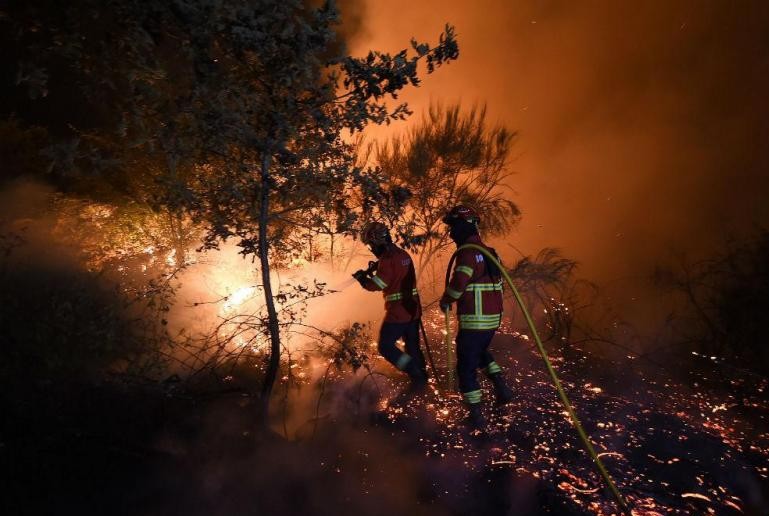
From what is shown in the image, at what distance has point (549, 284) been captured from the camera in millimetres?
7785

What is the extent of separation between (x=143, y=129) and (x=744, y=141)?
1199cm

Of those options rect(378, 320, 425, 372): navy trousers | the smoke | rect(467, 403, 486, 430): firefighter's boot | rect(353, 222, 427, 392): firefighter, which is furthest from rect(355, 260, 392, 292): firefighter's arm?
the smoke

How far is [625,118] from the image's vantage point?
454 inches

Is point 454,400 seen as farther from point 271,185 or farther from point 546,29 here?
point 546,29

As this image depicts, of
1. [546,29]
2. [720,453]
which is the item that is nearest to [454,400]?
[720,453]

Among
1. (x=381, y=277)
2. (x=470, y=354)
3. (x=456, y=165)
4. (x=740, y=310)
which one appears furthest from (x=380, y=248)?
(x=456, y=165)

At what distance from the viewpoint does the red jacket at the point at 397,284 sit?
425 cm

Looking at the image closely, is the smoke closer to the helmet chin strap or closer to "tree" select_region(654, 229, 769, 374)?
"tree" select_region(654, 229, 769, 374)

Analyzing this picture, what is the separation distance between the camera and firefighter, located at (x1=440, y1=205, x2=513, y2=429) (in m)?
3.78

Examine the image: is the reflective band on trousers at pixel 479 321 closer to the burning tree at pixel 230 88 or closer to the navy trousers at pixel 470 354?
the navy trousers at pixel 470 354

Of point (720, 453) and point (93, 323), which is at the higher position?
point (93, 323)

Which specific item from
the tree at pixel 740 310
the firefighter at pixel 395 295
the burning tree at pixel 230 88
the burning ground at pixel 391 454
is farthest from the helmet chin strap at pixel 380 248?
the tree at pixel 740 310

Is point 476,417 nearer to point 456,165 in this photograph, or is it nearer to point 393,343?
point 393,343

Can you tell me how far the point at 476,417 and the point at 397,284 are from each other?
1.54m
